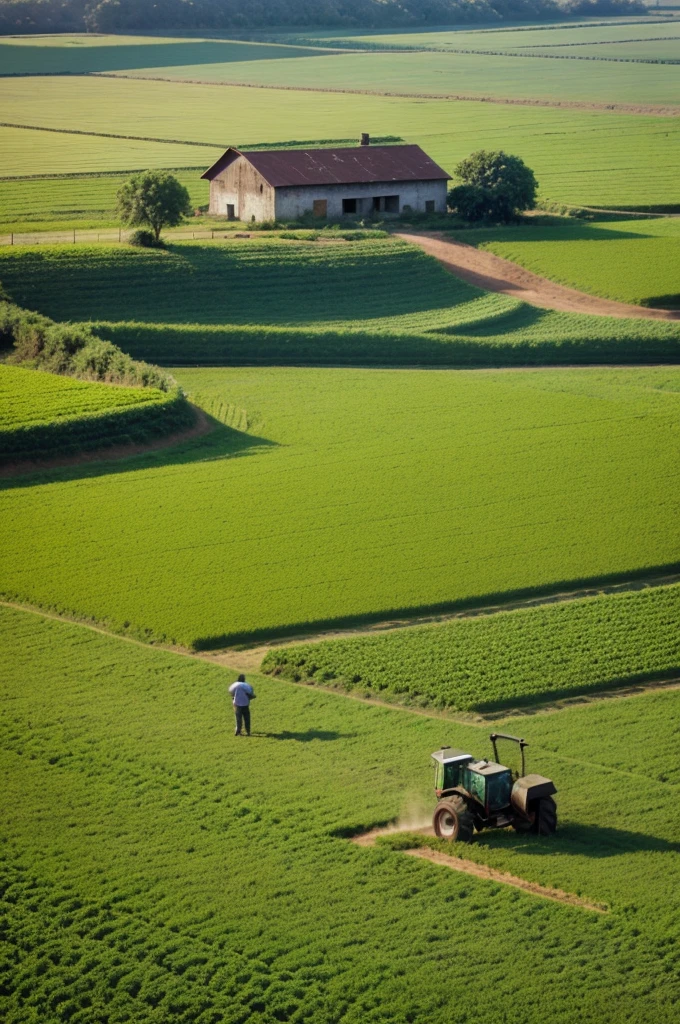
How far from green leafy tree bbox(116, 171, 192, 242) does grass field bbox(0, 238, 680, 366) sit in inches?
77.4

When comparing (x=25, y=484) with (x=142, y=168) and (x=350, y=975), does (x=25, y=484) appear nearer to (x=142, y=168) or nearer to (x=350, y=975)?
(x=350, y=975)

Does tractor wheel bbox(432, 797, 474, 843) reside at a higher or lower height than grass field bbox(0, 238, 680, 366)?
lower

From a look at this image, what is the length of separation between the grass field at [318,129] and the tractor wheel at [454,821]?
74.7 m

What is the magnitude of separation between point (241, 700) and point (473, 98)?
129 meters

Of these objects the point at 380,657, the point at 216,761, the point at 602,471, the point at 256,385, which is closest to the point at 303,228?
the point at 256,385

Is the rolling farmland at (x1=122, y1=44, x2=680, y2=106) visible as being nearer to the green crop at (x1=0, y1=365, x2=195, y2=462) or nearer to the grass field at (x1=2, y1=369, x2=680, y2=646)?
the grass field at (x1=2, y1=369, x2=680, y2=646)

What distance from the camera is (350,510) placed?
41.8 m

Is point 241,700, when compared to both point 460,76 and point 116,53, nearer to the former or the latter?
point 460,76

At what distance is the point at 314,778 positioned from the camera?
2636 cm

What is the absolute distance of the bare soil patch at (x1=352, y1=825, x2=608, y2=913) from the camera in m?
22.2

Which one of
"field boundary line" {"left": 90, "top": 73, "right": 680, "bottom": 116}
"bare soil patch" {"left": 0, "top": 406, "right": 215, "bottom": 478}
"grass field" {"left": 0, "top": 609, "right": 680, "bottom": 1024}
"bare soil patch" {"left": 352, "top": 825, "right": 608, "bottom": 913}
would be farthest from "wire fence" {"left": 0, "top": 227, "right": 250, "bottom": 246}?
"field boundary line" {"left": 90, "top": 73, "right": 680, "bottom": 116}

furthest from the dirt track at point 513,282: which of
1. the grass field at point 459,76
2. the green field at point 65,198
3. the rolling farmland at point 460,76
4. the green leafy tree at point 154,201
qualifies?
the grass field at point 459,76

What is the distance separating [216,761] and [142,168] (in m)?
79.9

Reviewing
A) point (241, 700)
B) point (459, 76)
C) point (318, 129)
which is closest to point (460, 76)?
point (459, 76)
